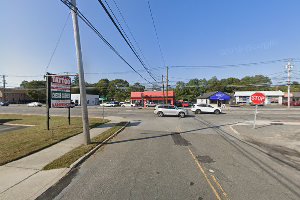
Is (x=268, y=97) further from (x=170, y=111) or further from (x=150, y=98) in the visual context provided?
(x=170, y=111)

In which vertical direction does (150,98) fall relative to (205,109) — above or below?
above

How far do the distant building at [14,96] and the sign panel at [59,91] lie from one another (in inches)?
3120

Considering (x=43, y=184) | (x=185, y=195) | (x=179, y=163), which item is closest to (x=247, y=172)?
(x=179, y=163)

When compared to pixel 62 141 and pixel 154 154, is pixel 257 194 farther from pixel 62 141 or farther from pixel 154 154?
A: pixel 62 141

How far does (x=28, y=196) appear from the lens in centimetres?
465

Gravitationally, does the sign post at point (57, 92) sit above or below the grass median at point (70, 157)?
above

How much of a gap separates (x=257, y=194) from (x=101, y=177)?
4299 millimetres

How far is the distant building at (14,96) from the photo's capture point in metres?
76.1

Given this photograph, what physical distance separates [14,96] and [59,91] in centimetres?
8606

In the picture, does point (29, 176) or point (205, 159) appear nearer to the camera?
point (29, 176)

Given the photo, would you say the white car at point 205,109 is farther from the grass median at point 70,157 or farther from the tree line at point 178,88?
the tree line at point 178,88

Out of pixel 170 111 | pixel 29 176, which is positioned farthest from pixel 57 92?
pixel 170 111

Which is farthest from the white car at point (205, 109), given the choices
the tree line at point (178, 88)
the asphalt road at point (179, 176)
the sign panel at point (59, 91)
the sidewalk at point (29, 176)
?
the tree line at point (178, 88)

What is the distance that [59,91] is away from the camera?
13781 mm
